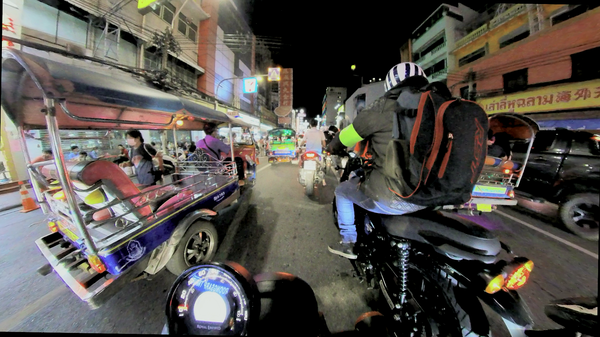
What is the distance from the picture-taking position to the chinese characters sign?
3444cm

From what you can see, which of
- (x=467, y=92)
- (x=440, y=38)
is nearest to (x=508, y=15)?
(x=467, y=92)

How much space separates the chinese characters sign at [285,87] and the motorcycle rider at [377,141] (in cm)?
3525

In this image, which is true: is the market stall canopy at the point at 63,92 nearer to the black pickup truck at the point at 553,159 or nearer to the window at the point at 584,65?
the black pickup truck at the point at 553,159

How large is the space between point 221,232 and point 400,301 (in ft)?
10.4

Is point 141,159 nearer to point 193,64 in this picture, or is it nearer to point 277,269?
point 277,269

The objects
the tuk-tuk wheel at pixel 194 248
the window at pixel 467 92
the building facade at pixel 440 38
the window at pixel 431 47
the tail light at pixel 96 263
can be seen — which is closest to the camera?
the tail light at pixel 96 263

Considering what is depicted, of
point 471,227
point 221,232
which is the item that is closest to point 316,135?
point 221,232

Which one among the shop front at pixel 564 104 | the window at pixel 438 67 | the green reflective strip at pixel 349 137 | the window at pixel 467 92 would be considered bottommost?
the green reflective strip at pixel 349 137

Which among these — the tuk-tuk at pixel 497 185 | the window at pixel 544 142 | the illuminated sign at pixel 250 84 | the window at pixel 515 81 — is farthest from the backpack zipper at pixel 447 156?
the illuminated sign at pixel 250 84

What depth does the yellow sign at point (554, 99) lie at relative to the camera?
7664 millimetres

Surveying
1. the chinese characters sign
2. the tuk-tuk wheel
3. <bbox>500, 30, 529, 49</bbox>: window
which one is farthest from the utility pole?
the chinese characters sign

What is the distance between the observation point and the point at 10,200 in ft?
17.9

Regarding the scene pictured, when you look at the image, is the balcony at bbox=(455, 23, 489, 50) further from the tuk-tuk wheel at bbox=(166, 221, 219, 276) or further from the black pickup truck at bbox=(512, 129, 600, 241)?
the tuk-tuk wheel at bbox=(166, 221, 219, 276)

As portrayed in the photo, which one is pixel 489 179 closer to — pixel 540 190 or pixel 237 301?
pixel 540 190
